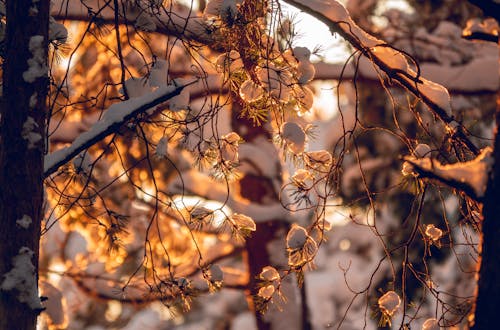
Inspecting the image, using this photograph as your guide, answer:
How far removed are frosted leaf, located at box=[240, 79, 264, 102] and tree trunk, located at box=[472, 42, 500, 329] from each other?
1.26 metres

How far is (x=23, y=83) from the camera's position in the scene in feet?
10.2

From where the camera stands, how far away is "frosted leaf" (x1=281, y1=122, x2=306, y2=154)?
344 cm

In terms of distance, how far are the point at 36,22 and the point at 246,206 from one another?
13.8 feet

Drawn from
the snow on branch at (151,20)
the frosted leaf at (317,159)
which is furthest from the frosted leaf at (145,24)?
the frosted leaf at (317,159)

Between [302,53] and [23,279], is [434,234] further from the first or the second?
[23,279]

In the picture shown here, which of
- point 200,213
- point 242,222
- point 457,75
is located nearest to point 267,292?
point 242,222

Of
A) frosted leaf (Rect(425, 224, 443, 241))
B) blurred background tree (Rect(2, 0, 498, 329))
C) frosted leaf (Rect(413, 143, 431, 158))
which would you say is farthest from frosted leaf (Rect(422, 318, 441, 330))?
frosted leaf (Rect(413, 143, 431, 158))

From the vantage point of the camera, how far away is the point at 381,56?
11.3ft

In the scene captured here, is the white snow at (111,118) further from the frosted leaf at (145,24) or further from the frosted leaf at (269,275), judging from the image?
the frosted leaf at (269,275)

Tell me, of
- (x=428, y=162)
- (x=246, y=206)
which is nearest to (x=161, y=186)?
(x=246, y=206)

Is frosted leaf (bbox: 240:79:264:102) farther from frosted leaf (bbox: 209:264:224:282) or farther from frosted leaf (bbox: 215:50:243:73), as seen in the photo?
frosted leaf (bbox: 209:264:224:282)

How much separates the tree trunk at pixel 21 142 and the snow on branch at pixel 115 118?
0.10m

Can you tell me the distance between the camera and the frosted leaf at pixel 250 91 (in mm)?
3438

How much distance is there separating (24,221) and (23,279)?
0.23m
